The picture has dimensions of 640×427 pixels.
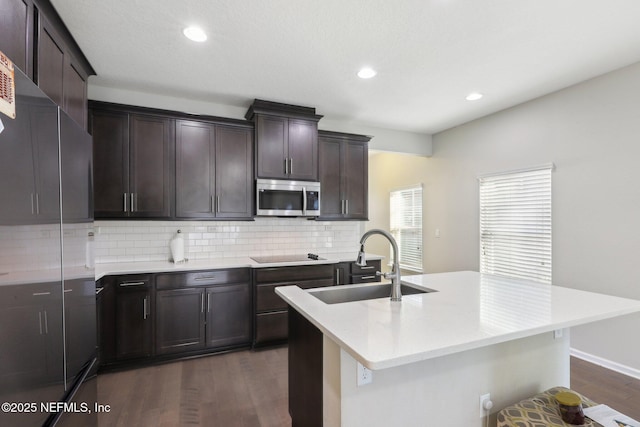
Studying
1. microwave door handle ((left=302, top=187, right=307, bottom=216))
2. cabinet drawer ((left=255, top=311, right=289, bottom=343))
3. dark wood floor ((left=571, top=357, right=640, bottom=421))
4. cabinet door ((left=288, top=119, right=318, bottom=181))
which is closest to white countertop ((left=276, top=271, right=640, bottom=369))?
dark wood floor ((left=571, top=357, right=640, bottom=421))

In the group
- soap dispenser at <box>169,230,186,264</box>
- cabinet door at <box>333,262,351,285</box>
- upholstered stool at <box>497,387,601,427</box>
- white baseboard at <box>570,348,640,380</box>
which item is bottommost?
white baseboard at <box>570,348,640,380</box>

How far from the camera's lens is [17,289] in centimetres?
79

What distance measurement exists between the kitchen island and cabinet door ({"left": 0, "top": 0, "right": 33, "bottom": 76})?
1.86 meters

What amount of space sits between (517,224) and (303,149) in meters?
2.80

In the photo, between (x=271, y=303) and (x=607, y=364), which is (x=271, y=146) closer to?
(x=271, y=303)

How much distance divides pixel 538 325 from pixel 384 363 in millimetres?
803

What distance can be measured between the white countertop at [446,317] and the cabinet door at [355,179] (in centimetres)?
224

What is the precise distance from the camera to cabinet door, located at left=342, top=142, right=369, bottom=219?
13.6 feet

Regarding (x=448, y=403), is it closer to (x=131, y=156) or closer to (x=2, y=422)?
(x=2, y=422)

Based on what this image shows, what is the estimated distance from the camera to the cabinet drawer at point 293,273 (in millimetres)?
3256

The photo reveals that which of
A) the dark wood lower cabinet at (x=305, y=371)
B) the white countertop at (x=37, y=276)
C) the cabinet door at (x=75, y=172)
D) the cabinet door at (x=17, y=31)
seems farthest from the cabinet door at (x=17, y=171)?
the dark wood lower cabinet at (x=305, y=371)

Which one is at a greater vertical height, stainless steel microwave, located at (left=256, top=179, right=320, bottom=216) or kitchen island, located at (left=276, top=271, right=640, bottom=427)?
stainless steel microwave, located at (left=256, top=179, right=320, bottom=216)

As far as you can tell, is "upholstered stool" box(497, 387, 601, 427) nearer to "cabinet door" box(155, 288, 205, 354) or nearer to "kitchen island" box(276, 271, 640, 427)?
"kitchen island" box(276, 271, 640, 427)

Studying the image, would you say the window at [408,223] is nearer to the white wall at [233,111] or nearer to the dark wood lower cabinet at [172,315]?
the white wall at [233,111]
